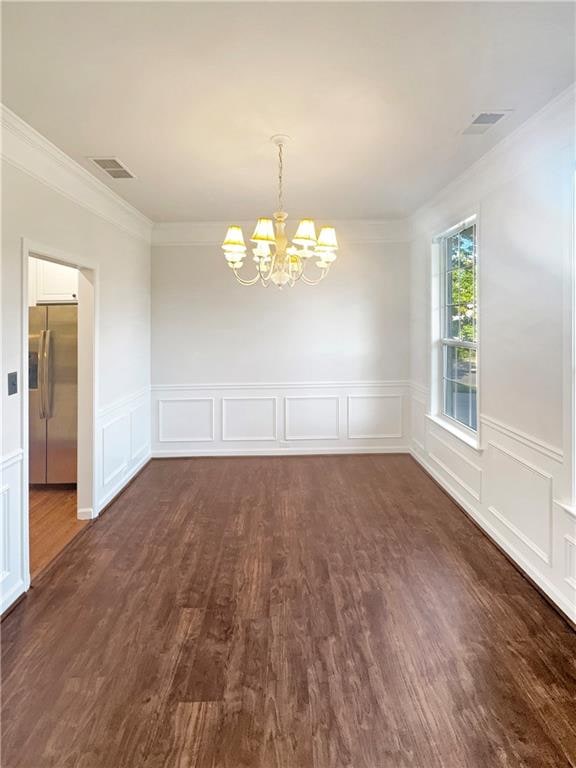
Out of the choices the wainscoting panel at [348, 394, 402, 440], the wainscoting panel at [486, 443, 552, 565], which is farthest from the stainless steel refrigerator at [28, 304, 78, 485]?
the wainscoting panel at [486, 443, 552, 565]

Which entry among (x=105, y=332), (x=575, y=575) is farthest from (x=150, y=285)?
(x=575, y=575)

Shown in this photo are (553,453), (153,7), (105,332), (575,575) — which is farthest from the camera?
(105,332)

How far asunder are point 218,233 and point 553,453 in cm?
454

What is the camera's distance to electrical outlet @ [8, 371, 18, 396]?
2.78 m

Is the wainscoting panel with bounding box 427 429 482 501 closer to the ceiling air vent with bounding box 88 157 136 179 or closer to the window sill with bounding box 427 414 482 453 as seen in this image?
the window sill with bounding box 427 414 482 453

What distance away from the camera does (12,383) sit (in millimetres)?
2809

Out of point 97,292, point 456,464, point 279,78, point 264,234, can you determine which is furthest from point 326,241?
point 456,464

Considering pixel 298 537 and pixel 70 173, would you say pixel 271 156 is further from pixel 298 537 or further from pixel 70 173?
pixel 298 537

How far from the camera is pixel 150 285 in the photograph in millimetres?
5852

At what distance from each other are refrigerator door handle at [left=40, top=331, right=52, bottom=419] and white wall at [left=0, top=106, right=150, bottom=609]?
1.93 ft

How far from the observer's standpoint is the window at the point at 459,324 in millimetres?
4211

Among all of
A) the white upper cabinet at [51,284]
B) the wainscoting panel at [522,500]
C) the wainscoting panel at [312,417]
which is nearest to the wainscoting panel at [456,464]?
the wainscoting panel at [522,500]

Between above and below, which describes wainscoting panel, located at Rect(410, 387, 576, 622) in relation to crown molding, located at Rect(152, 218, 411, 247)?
below

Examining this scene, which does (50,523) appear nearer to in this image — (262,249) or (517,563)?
(262,249)
